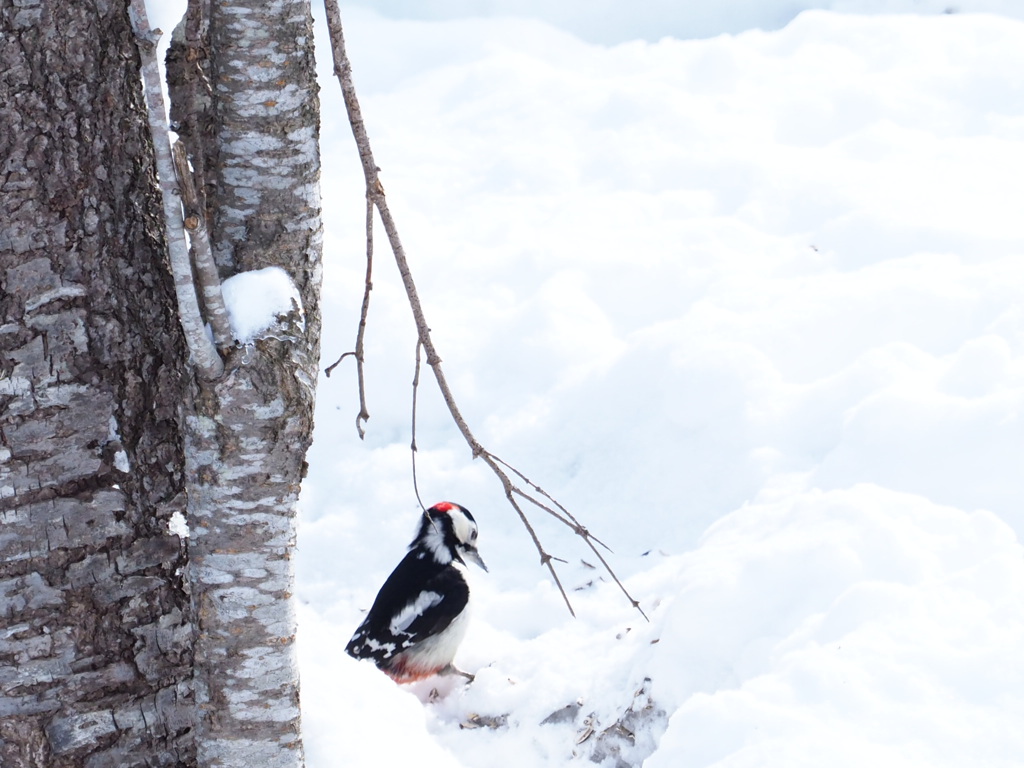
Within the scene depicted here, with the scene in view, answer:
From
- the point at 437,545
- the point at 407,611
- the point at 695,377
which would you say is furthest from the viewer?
the point at 695,377

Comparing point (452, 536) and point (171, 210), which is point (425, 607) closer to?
point (452, 536)

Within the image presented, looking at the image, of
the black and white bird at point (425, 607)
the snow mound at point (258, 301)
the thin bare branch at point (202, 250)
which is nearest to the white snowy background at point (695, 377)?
the black and white bird at point (425, 607)

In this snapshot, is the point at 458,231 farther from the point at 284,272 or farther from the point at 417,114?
the point at 284,272

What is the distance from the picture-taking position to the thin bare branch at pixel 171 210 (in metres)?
1.28

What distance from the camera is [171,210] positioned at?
53.0 inches

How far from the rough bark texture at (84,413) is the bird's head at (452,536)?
253cm

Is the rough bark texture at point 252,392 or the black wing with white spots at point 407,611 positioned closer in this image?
the rough bark texture at point 252,392

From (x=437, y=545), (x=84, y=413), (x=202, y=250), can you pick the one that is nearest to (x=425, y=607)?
(x=437, y=545)

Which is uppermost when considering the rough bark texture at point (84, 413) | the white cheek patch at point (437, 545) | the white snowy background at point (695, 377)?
the rough bark texture at point (84, 413)

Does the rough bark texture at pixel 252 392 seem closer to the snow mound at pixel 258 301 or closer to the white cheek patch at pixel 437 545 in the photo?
the snow mound at pixel 258 301

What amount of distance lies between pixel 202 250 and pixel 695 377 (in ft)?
10.8

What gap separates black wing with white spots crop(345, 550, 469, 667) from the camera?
396cm

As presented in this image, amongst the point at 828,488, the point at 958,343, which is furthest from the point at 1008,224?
the point at 828,488

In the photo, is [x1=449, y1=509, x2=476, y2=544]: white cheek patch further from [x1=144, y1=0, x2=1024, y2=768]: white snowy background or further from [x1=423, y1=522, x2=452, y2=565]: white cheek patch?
[x1=144, y1=0, x2=1024, y2=768]: white snowy background
